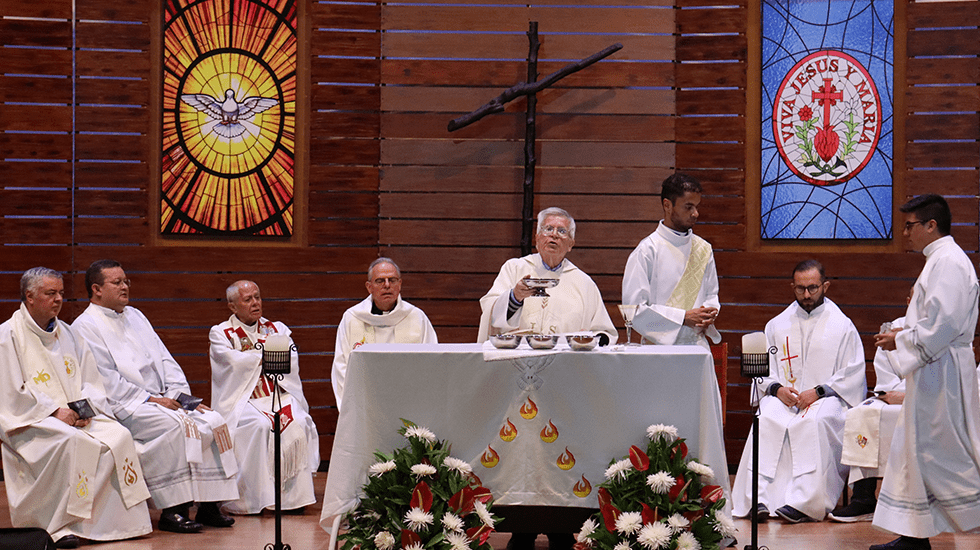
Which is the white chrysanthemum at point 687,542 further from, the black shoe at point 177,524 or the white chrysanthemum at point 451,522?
the black shoe at point 177,524

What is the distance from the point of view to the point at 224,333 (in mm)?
5895

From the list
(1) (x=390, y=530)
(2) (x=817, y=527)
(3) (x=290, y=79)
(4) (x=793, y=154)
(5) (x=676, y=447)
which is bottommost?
(2) (x=817, y=527)

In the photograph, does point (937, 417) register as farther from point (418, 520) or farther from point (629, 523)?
point (418, 520)

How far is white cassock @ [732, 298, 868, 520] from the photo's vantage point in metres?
5.48

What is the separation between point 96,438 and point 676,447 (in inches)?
122

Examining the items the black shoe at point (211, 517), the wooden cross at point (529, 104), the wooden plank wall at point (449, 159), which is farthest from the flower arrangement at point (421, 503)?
the wooden plank wall at point (449, 159)

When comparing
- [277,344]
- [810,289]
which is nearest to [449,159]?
[810,289]

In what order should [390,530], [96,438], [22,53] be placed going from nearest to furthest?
[390,530]
[96,438]
[22,53]

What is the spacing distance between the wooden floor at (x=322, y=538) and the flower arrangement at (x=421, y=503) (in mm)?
831

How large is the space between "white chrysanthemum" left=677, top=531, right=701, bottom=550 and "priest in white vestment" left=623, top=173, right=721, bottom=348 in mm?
1448

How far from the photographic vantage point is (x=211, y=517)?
5.31 metres

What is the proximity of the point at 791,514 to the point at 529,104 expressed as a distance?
324cm

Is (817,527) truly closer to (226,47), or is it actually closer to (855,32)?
(855,32)

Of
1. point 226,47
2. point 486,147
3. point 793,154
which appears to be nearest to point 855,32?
point 793,154
